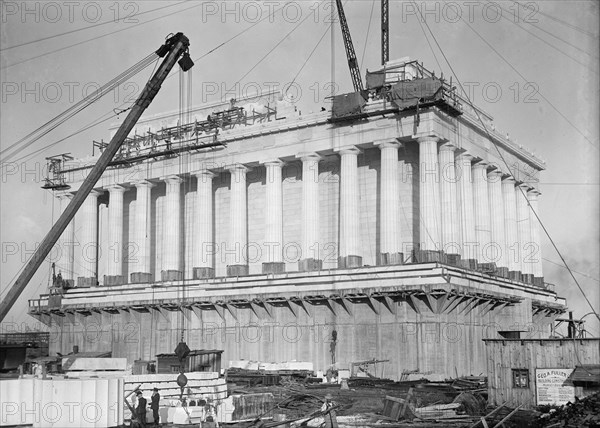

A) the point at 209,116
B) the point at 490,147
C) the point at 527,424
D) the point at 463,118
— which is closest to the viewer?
the point at 527,424

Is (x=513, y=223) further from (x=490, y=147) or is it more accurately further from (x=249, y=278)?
(x=249, y=278)

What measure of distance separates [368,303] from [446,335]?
21.9 ft

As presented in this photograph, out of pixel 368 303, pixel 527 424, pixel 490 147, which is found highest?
pixel 490 147

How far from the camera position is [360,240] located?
74125 mm

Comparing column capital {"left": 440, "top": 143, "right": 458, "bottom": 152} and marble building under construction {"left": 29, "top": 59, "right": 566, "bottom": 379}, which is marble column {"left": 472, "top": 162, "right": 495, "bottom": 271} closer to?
marble building under construction {"left": 29, "top": 59, "right": 566, "bottom": 379}

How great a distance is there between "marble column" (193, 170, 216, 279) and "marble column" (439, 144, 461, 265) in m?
24.2

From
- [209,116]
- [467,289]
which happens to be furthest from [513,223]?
[209,116]

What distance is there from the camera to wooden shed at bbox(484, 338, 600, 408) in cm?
3956

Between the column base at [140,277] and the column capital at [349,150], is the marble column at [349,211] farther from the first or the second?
the column base at [140,277]

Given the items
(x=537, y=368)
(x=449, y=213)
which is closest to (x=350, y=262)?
(x=449, y=213)

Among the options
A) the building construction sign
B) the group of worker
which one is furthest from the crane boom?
the group of worker

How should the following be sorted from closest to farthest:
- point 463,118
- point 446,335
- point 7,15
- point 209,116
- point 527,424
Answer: point 527,424, point 7,15, point 446,335, point 463,118, point 209,116

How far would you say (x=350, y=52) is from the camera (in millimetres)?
81688

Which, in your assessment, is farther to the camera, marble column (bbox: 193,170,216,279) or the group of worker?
marble column (bbox: 193,170,216,279)
